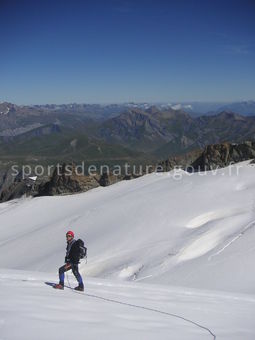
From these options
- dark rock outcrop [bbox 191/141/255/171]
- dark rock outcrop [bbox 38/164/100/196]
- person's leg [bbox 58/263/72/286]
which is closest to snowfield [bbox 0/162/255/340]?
person's leg [bbox 58/263/72/286]

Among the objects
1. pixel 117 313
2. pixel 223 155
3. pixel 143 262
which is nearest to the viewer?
pixel 117 313

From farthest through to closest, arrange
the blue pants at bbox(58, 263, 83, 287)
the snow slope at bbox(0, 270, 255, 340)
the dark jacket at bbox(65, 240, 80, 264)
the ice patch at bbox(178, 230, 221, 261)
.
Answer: the ice patch at bbox(178, 230, 221, 261), the blue pants at bbox(58, 263, 83, 287), the dark jacket at bbox(65, 240, 80, 264), the snow slope at bbox(0, 270, 255, 340)

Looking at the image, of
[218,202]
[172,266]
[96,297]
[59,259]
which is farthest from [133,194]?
[96,297]

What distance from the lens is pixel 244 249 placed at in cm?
2305

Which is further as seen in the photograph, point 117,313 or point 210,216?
point 210,216

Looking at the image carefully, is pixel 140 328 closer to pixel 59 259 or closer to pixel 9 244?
pixel 59 259

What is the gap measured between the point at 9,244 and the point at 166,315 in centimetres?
2347

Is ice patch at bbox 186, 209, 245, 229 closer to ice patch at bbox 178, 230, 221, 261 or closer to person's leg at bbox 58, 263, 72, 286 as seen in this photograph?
ice patch at bbox 178, 230, 221, 261

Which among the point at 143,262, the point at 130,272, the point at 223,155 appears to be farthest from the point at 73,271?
the point at 223,155

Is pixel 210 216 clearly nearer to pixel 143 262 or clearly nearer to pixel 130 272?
pixel 143 262

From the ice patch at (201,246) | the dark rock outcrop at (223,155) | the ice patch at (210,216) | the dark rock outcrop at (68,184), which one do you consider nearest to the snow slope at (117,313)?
the ice patch at (201,246)

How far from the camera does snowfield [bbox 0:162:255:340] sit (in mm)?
11211

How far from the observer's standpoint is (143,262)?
962 inches

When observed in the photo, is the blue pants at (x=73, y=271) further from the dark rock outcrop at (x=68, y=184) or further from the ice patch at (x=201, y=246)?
the dark rock outcrop at (x=68, y=184)
